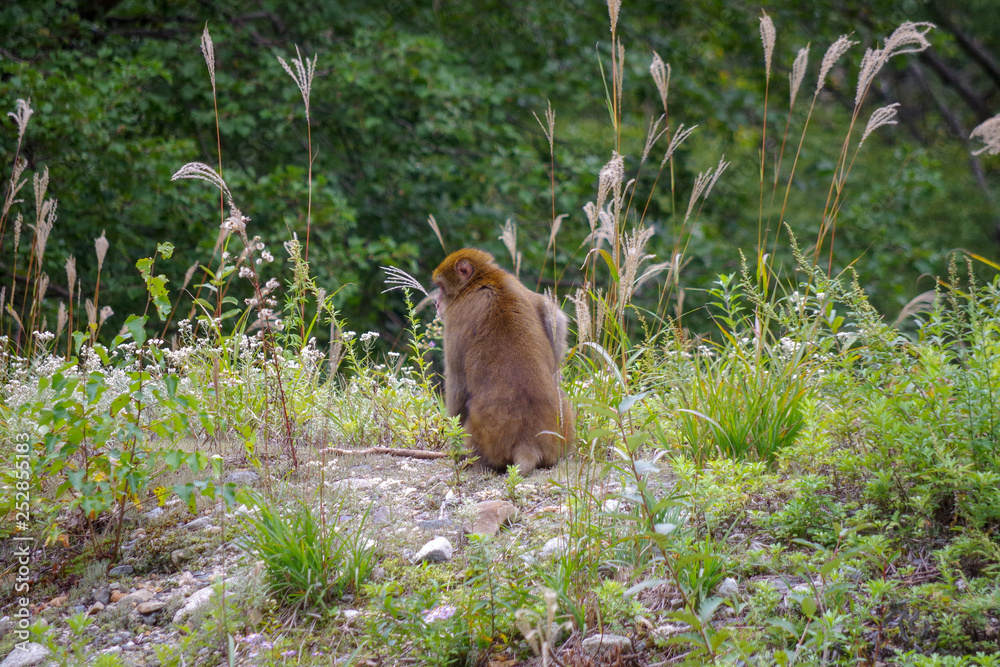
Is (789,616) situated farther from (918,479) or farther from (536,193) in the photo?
(536,193)

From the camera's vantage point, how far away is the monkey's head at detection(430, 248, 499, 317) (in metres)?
4.41

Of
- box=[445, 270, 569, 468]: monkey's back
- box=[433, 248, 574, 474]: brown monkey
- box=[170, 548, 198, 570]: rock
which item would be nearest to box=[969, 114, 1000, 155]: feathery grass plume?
box=[433, 248, 574, 474]: brown monkey

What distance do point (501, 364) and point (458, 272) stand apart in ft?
2.70

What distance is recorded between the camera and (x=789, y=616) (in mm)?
2395

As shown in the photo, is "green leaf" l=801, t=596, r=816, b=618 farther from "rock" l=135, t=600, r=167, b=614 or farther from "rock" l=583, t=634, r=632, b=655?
"rock" l=135, t=600, r=167, b=614

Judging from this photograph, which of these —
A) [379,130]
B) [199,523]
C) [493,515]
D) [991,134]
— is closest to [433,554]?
[493,515]

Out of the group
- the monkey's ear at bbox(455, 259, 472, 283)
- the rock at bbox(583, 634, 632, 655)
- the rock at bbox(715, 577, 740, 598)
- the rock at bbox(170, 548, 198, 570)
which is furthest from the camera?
the monkey's ear at bbox(455, 259, 472, 283)

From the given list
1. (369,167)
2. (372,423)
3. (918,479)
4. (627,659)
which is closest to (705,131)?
(369,167)

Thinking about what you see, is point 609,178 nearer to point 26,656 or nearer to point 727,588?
point 727,588

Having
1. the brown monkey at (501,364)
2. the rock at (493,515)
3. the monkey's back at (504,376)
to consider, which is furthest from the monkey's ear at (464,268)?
the rock at (493,515)

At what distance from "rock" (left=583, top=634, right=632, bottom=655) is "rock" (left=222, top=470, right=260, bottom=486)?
1900 mm

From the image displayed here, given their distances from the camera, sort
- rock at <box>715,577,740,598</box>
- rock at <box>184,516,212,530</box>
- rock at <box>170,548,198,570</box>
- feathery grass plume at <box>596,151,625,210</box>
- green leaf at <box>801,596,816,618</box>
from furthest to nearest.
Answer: rock at <box>184,516,212,530</box>
rock at <box>170,548,198,570</box>
feathery grass plume at <box>596,151,625,210</box>
rock at <box>715,577,740,598</box>
green leaf at <box>801,596,816,618</box>

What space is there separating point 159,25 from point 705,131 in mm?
7220

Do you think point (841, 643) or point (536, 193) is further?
point (536, 193)
